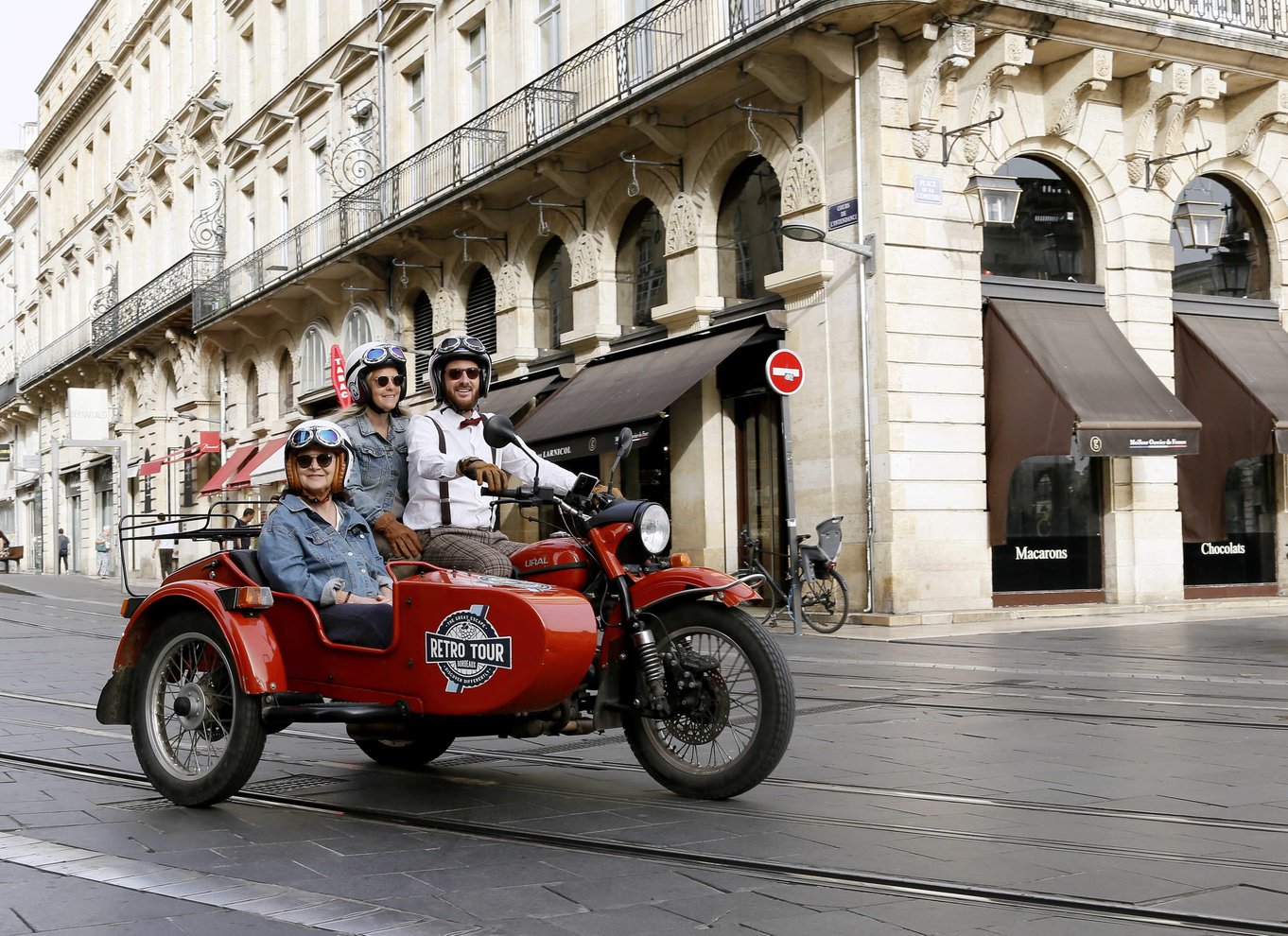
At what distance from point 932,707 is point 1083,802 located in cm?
311

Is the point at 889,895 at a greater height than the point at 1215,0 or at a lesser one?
lesser

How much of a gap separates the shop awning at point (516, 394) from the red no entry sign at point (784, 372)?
6603mm

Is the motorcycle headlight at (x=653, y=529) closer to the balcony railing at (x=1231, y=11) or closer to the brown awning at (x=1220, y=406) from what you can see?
the balcony railing at (x=1231, y=11)

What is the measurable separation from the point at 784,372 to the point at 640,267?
18.9 feet

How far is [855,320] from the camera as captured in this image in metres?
16.0

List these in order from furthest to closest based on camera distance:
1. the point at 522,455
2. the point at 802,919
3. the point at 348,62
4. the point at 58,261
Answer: the point at 58,261 → the point at 348,62 → the point at 522,455 → the point at 802,919

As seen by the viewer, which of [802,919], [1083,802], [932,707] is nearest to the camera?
[802,919]

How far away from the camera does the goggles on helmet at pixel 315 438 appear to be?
19.3 feet

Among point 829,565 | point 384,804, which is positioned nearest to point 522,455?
point 384,804

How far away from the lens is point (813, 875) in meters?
4.29

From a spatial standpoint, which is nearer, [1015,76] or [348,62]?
[1015,76]

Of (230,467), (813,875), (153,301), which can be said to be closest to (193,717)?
(813,875)

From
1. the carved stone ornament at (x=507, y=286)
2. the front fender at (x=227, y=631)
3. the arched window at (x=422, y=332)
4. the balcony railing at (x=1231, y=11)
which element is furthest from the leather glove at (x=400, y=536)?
the arched window at (x=422, y=332)

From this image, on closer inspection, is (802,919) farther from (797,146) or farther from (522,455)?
(797,146)
